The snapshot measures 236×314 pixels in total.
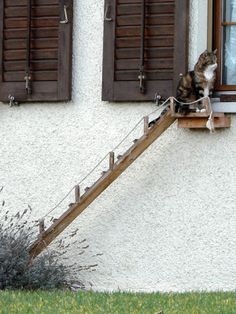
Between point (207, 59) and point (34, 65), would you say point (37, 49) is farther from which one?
point (207, 59)

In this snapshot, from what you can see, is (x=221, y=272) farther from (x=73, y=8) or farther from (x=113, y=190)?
(x=73, y=8)

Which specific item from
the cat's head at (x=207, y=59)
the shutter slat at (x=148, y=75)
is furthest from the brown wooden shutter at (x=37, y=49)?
the cat's head at (x=207, y=59)

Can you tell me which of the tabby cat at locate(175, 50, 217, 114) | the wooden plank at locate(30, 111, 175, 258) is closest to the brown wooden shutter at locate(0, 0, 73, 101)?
the wooden plank at locate(30, 111, 175, 258)

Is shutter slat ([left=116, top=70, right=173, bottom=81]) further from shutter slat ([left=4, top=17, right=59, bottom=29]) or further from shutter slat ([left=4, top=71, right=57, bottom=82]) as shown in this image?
shutter slat ([left=4, top=17, right=59, bottom=29])

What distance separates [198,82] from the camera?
10.3 metres

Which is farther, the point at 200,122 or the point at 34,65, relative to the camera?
the point at 34,65

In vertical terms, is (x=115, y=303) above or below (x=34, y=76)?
below

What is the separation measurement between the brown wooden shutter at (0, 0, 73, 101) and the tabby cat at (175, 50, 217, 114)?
44.3 inches

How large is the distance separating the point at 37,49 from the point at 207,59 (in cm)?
173

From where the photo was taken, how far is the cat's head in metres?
10.2

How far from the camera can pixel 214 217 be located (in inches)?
406

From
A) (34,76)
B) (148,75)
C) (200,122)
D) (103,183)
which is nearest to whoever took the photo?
(200,122)

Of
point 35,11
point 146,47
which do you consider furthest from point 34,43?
point 146,47

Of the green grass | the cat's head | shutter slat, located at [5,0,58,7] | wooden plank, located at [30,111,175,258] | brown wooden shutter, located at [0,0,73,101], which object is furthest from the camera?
shutter slat, located at [5,0,58,7]
